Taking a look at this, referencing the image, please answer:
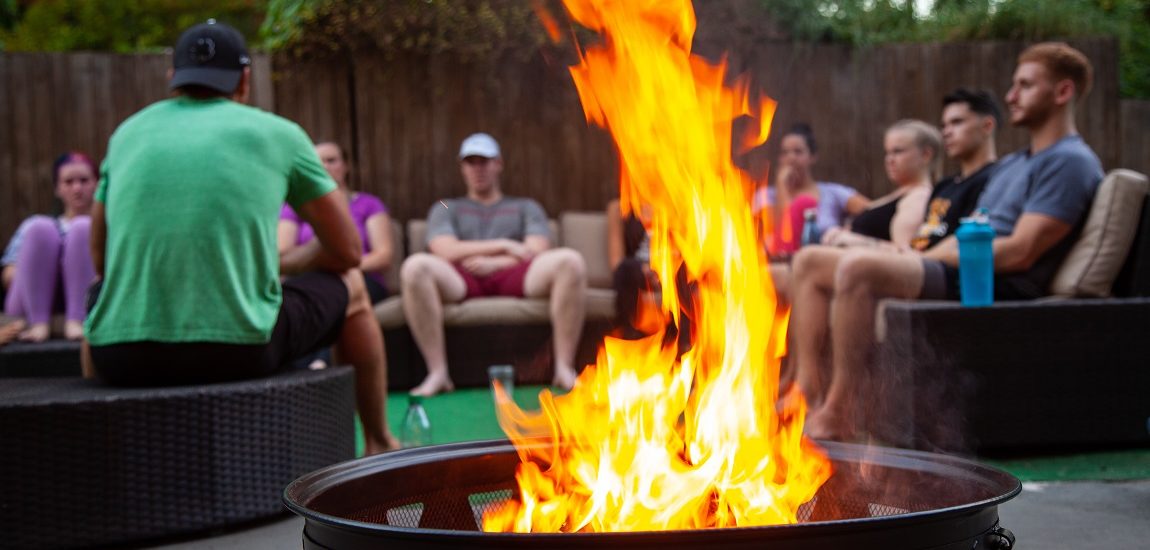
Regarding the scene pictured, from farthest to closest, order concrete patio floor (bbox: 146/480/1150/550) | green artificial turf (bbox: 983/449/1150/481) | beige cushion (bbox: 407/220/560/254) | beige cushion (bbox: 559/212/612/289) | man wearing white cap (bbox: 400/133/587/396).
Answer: beige cushion (bbox: 559/212/612/289), beige cushion (bbox: 407/220/560/254), man wearing white cap (bbox: 400/133/587/396), green artificial turf (bbox: 983/449/1150/481), concrete patio floor (bbox: 146/480/1150/550)

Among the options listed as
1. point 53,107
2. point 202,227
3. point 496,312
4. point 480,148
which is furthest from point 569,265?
point 53,107

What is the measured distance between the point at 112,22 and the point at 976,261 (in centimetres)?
1201

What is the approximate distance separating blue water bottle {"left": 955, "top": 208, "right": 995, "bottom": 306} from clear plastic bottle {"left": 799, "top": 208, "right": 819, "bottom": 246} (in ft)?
7.52

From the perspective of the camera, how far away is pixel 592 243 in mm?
7801

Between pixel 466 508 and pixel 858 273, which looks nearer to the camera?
pixel 466 508

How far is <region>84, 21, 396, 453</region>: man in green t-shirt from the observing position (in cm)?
296

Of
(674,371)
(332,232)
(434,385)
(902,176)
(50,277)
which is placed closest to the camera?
(674,371)

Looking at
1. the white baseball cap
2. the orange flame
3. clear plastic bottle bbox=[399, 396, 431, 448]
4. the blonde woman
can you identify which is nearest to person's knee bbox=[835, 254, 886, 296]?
the blonde woman

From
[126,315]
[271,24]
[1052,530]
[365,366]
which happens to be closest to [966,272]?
[1052,530]

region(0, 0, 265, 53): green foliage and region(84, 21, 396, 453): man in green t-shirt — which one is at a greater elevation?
region(0, 0, 265, 53): green foliage

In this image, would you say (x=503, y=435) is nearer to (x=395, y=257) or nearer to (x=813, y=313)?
(x=813, y=313)

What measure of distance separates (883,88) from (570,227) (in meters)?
2.91

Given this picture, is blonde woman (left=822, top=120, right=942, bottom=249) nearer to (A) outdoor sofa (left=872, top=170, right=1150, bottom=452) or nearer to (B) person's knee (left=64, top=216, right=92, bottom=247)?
(A) outdoor sofa (left=872, top=170, right=1150, bottom=452)

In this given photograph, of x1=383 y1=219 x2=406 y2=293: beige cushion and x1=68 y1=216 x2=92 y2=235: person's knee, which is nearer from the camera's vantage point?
x1=68 y1=216 x2=92 y2=235: person's knee
